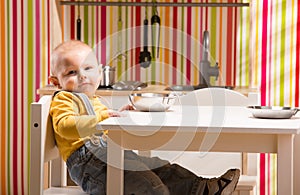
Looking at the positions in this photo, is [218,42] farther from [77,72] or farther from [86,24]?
[77,72]

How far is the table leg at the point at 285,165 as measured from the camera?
1770 mm

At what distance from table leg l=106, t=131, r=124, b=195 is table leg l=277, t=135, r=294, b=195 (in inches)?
16.2

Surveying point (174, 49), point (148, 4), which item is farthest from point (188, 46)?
point (148, 4)

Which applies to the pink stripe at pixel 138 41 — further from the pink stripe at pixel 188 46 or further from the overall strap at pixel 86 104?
the overall strap at pixel 86 104

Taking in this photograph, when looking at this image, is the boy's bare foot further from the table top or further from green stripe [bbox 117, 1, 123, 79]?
green stripe [bbox 117, 1, 123, 79]

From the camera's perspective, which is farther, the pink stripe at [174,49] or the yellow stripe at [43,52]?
the yellow stripe at [43,52]

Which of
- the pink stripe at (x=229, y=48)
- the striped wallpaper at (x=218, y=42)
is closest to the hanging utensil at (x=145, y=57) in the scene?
the striped wallpaper at (x=218, y=42)

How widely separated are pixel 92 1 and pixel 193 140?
5.76 ft

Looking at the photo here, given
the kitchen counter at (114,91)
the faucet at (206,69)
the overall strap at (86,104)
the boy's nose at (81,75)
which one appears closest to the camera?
the overall strap at (86,104)

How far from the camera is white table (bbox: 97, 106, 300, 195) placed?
5.73ft

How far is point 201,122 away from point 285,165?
246 mm

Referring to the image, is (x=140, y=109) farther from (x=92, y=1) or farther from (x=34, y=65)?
(x=34, y=65)

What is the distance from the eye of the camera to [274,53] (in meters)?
3.48

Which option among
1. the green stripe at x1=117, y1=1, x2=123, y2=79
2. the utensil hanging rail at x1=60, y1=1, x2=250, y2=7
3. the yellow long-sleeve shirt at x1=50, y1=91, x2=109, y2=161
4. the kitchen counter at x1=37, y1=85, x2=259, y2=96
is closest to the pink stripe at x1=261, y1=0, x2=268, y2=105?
the utensil hanging rail at x1=60, y1=1, x2=250, y2=7
